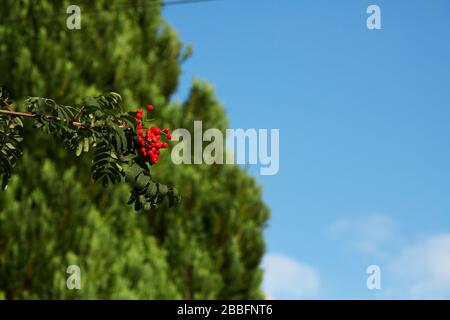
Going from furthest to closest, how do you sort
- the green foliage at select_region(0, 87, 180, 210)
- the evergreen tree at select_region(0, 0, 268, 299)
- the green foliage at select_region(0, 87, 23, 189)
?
the evergreen tree at select_region(0, 0, 268, 299) → the green foliage at select_region(0, 87, 23, 189) → the green foliage at select_region(0, 87, 180, 210)

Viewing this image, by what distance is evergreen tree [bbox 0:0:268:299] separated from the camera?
10.6m

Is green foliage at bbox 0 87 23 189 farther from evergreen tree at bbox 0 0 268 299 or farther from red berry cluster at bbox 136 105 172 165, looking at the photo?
evergreen tree at bbox 0 0 268 299

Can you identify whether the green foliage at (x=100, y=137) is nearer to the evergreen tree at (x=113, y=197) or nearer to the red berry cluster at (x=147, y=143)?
the red berry cluster at (x=147, y=143)

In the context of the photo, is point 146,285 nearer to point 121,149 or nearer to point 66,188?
point 66,188

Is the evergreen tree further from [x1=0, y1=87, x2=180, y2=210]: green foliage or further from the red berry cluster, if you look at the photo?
the red berry cluster

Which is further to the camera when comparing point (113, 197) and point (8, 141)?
point (113, 197)

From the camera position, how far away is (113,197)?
37.2 ft

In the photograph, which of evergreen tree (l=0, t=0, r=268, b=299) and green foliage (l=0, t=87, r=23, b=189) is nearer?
green foliage (l=0, t=87, r=23, b=189)

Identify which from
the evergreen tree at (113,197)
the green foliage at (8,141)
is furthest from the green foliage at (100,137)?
the evergreen tree at (113,197)

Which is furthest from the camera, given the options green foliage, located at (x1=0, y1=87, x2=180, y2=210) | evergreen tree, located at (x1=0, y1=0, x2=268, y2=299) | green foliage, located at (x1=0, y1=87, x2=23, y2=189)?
evergreen tree, located at (x1=0, y1=0, x2=268, y2=299)

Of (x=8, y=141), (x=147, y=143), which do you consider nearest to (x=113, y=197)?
(x=8, y=141)

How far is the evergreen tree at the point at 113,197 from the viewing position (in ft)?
34.8

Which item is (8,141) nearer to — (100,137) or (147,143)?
(100,137)

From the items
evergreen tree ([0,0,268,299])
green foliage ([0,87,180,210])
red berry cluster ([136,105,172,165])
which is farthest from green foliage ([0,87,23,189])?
evergreen tree ([0,0,268,299])
